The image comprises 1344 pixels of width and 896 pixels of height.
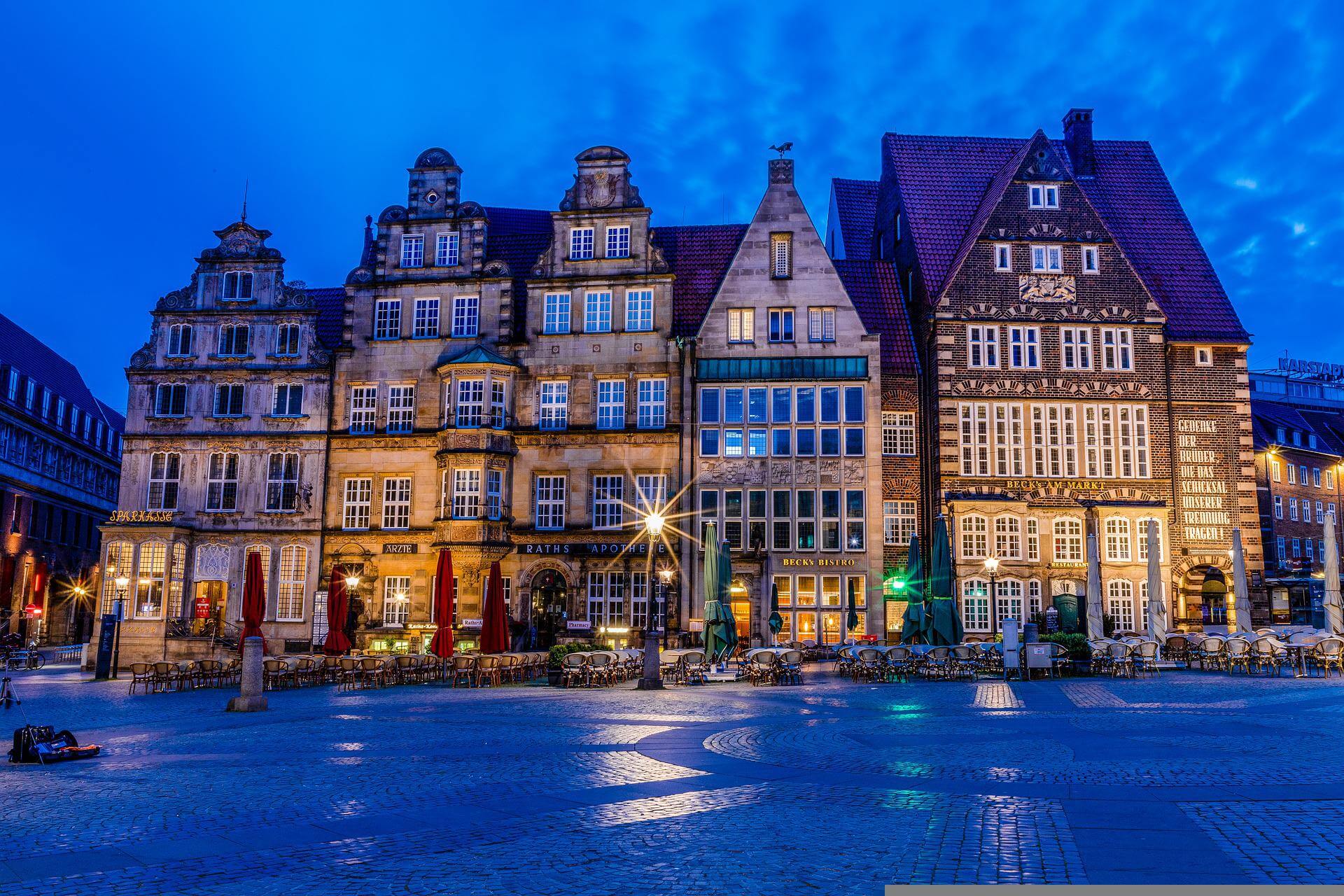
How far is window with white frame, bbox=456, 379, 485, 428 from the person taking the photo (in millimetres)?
43562

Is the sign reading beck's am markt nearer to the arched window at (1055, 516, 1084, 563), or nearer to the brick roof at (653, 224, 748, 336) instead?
the arched window at (1055, 516, 1084, 563)

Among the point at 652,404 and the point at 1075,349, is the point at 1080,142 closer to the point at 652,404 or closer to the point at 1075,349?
the point at 1075,349

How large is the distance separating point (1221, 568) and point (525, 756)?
36491mm

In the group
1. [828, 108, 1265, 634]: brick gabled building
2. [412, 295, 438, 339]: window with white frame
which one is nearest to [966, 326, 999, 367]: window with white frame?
[828, 108, 1265, 634]: brick gabled building

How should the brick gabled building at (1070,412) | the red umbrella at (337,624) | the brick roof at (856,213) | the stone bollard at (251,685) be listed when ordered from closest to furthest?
1. the stone bollard at (251,685)
2. the red umbrella at (337,624)
3. the brick gabled building at (1070,412)
4. the brick roof at (856,213)

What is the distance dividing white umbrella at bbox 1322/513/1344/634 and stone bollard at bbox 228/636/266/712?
25653 millimetres

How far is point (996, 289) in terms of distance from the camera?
44.6 m

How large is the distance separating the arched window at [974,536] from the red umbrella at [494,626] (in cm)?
1939

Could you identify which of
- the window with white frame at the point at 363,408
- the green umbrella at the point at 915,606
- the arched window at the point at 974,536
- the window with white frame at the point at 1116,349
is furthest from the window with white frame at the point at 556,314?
the window with white frame at the point at 1116,349

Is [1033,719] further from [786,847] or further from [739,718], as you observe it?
[786,847]

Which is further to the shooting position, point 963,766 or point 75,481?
point 75,481

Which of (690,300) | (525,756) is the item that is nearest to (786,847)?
(525,756)

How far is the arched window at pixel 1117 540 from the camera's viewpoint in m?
43.1

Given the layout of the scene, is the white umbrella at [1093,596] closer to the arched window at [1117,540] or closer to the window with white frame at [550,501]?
the arched window at [1117,540]
